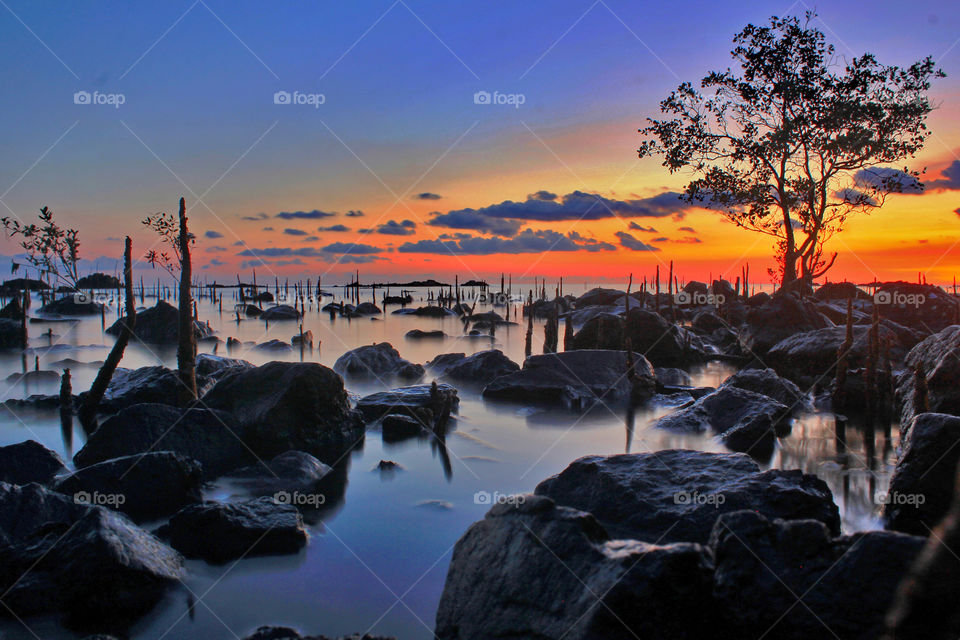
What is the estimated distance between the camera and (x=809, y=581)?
5.03 metres

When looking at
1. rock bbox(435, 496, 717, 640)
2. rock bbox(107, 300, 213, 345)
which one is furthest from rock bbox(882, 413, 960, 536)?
rock bbox(107, 300, 213, 345)

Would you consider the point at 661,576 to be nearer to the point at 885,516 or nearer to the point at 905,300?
the point at 885,516

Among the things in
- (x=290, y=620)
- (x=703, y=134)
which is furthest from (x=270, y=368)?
(x=703, y=134)

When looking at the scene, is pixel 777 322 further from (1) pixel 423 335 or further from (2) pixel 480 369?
(1) pixel 423 335

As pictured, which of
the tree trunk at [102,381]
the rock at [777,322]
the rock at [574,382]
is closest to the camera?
the tree trunk at [102,381]

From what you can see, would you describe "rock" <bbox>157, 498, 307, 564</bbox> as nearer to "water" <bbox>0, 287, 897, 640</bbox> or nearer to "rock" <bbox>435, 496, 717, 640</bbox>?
"water" <bbox>0, 287, 897, 640</bbox>

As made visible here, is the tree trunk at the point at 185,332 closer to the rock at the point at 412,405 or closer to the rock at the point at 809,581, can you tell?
the rock at the point at 412,405

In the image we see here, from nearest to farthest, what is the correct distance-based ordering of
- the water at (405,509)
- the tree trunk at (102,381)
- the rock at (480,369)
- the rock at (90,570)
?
the rock at (90,570)
the water at (405,509)
the tree trunk at (102,381)
the rock at (480,369)

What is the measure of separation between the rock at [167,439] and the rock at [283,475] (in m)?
0.78

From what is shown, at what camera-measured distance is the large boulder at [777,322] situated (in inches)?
1096

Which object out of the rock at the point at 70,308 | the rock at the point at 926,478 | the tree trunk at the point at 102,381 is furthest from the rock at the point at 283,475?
the rock at the point at 70,308

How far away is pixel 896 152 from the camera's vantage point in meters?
33.5

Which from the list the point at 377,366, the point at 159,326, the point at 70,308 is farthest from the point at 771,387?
the point at 70,308

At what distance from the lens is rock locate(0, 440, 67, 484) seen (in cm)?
1044
